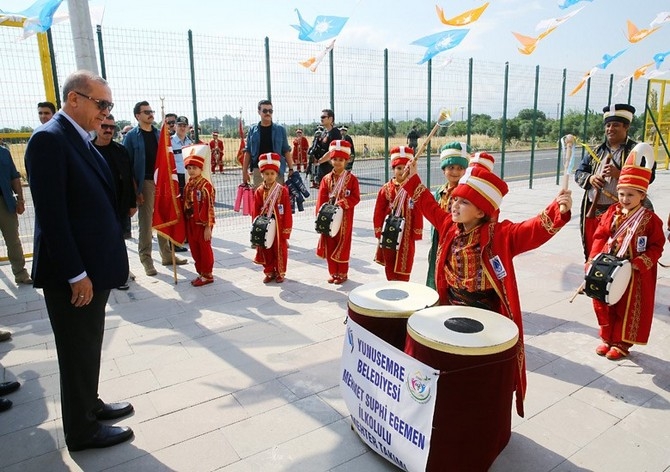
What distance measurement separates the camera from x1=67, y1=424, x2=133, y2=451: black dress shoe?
2.81 metres

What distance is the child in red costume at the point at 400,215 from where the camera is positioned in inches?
195

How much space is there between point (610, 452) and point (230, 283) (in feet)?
14.6

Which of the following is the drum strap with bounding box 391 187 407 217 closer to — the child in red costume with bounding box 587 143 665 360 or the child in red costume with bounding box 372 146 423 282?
the child in red costume with bounding box 372 146 423 282

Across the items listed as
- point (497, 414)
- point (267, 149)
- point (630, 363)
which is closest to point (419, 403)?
point (497, 414)

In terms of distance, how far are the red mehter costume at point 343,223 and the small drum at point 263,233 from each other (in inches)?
26.0

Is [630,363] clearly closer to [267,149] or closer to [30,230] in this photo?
[267,149]

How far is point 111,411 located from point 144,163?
3.87 m

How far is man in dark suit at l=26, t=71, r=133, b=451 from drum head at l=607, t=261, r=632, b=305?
11.3 feet

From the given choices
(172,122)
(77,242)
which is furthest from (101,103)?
(172,122)

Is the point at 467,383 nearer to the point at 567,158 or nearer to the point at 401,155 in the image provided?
the point at 567,158

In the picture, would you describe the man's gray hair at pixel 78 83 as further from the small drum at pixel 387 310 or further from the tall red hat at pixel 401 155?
the tall red hat at pixel 401 155

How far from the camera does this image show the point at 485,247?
2805mm

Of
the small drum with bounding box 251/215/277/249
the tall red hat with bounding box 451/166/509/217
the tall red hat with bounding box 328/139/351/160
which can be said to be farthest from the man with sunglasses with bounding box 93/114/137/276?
the tall red hat with bounding box 451/166/509/217

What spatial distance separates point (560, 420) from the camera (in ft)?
10.00
